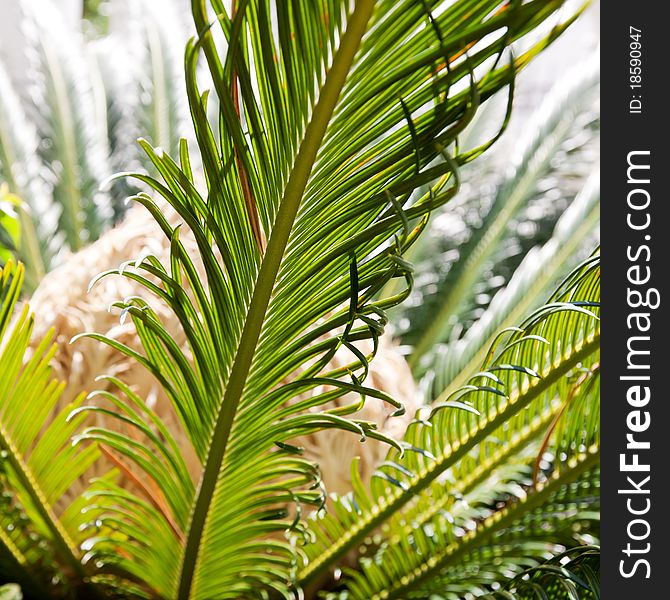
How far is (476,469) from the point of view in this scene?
3.08ft

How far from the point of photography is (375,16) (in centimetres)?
40

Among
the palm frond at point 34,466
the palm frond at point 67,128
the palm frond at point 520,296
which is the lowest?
the palm frond at point 34,466

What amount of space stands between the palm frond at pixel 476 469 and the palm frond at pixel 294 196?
0.16m

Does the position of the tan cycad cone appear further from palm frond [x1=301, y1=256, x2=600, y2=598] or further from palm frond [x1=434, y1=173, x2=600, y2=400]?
palm frond [x1=434, y1=173, x2=600, y2=400]

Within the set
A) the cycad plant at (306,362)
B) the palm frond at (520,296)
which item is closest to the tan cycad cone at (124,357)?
the cycad plant at (306,362)

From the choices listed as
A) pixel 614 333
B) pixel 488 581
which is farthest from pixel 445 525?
pixel 614 333

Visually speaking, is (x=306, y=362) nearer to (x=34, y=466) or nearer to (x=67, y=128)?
(x=34, y=466)

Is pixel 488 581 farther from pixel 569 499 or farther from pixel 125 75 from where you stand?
pixel 125 75

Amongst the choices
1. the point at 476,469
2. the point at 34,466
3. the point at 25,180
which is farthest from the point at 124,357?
the point at 25,180

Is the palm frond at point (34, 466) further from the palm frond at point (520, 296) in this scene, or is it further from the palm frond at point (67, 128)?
the palm frond at point (67, 128)

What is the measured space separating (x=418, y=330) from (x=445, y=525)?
2.27 feet

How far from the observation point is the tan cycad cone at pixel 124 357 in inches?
34.4

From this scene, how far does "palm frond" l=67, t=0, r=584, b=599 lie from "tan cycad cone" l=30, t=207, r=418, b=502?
→ 0.17 meters

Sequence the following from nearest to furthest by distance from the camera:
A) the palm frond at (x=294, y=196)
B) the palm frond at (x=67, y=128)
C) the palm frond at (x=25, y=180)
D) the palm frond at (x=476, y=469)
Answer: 1. the palm frond at (x=294, y=196)
2. the palm frond at (x=476, y=469)
3. the palm frond at (x=25, y=180)
4. the palm frond at (x=67, y=128)
